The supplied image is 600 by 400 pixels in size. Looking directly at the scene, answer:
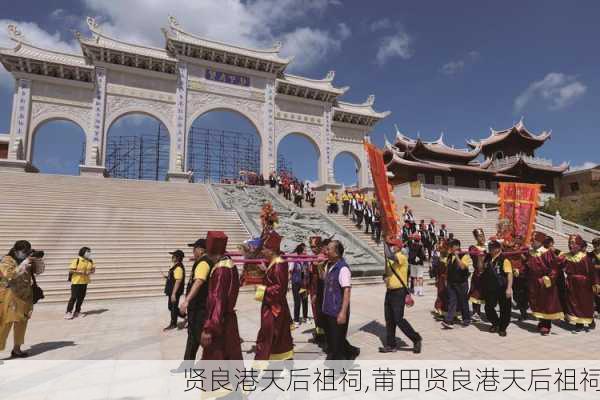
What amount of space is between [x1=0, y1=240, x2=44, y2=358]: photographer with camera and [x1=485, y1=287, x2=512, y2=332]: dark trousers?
248 inches

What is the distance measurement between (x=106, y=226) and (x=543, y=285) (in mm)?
11383

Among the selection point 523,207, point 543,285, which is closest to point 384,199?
point 543,285

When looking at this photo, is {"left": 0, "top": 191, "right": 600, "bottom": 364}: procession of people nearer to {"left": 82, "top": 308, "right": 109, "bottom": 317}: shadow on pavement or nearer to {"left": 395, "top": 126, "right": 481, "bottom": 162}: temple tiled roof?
{"left": 82, "top": 308, "right": 109, "bottom": 317}: shadow on pavement

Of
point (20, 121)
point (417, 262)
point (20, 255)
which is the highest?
point (20, 121)

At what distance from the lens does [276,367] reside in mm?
3459

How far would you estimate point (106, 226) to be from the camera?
35.9 feet

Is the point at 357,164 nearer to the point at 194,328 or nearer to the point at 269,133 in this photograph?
the point at 269,133

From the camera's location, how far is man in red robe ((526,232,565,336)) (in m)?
5.11

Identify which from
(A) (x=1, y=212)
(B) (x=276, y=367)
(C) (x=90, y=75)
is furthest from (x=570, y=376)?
(C) (x=90, y=75)

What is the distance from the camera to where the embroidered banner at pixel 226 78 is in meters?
23.9

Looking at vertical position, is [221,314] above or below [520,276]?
above

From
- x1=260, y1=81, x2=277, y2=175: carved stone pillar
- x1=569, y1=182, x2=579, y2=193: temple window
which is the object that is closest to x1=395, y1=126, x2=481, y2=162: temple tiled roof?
x1=569, y1=182, x2=579, y2=193: temple window

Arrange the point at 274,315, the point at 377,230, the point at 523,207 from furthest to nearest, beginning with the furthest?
the point at 377,230, the point at 523,207, the point at 274,315

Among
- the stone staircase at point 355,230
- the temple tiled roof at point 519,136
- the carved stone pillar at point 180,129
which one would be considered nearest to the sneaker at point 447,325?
the stone staircase at point 355,230
